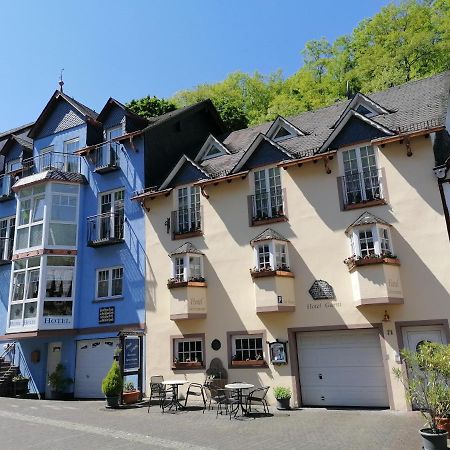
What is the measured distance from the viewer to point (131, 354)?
16781 millimetres

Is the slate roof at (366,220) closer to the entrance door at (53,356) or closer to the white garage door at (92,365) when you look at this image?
the white garage door at (92,365)

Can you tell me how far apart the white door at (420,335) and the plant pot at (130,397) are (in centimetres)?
963

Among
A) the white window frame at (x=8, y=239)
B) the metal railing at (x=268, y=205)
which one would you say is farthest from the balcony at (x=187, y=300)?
the white window frame at (x=8, y=239)

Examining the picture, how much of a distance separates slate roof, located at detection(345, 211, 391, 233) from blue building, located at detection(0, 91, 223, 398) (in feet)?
29.3

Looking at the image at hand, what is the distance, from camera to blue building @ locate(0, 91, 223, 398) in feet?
63.0

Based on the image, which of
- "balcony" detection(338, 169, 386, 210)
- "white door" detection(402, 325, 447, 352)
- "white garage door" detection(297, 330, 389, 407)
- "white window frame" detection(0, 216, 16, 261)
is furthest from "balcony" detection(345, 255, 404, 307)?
"white window frame" detection(0, 216, 16, 261)

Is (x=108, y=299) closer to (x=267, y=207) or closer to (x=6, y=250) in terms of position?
(x=6, y=250)

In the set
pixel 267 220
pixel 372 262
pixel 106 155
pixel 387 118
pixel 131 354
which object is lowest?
pixel 131 354

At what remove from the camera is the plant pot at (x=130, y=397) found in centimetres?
1614

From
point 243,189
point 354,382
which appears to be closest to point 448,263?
point 354,382

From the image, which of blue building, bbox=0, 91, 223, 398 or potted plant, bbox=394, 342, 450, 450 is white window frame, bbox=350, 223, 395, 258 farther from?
blue building, bbox=0, 91, 223, 398

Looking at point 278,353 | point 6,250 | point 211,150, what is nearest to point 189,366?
point 278,353

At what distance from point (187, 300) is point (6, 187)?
13780 mm

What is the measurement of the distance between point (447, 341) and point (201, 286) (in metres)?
8.46
